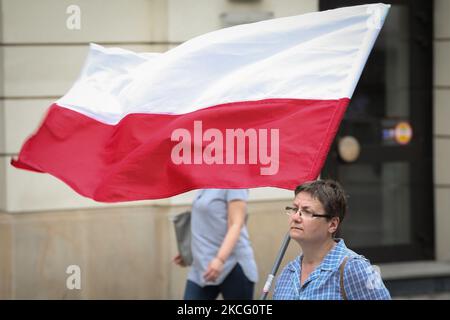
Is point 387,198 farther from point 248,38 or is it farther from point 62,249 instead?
point 248,38

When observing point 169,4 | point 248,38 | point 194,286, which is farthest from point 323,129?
point 169,4

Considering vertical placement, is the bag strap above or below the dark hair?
below

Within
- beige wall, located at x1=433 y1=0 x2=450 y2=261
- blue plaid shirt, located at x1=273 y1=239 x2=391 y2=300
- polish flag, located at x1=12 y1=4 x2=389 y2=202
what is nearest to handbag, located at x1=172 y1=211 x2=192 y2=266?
polish flag, located at x1=12 y1=4 x2=389 y2=202

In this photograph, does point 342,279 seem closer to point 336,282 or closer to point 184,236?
point 336,282

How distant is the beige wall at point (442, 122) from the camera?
8508 millimetres

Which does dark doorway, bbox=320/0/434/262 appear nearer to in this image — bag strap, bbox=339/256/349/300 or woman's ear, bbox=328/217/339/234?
woman's ear, bbox=328/217/339/234

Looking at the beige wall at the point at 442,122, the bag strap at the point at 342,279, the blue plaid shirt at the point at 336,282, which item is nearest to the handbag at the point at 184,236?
the blue plaid shirt at the point at 336,282

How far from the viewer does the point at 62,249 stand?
7.34 m

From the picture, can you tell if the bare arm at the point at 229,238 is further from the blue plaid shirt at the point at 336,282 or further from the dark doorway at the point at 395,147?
the dark doorway at the point at 395,147

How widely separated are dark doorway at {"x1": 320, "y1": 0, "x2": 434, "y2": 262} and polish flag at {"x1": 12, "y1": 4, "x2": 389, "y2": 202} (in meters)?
4.37

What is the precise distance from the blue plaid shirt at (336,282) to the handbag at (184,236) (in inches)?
84.4

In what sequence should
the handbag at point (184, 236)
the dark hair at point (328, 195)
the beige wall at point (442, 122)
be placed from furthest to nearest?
the beige wall at point (442, 122) → the handbag at point (184, 236) → the dark hair at point (328, 195)

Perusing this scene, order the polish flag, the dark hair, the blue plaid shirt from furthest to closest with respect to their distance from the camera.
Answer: the polish flag → the dark hair → the blue plaid shirt

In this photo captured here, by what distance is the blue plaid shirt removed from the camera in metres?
3.38
